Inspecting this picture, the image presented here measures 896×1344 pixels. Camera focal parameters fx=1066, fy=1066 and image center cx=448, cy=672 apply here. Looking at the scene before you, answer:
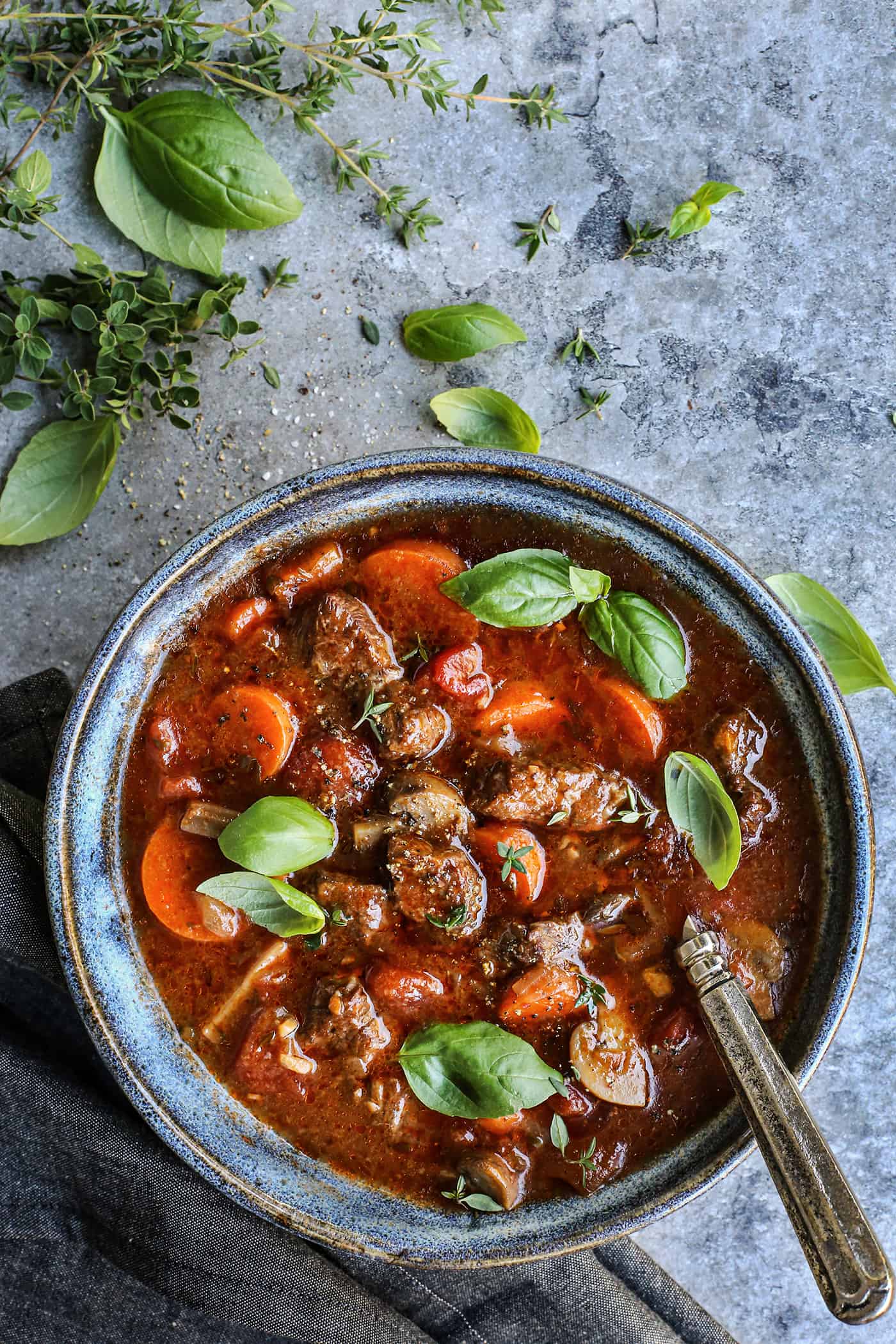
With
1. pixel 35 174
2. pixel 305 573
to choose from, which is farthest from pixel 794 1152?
pixel 35 174

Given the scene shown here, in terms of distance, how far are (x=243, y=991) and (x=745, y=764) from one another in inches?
50.3

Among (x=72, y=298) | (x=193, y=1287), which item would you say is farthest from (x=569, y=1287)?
(x=72, y=298)

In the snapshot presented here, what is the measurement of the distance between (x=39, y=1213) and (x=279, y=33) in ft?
10.3

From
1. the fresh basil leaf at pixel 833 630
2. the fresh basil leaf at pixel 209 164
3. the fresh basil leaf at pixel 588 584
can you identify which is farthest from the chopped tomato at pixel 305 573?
the fresh basil leaf at pixel 833 630

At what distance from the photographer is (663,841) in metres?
2.43

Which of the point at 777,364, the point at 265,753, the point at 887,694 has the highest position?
the point at 777,364

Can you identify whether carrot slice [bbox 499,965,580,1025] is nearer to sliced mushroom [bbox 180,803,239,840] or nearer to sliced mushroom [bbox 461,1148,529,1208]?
sliced mushroom [bbox 461,1148,529,1208]

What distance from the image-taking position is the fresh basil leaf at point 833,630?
2740mm

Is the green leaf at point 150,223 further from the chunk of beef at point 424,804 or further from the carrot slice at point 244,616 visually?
the chunk of beef at point 424,804

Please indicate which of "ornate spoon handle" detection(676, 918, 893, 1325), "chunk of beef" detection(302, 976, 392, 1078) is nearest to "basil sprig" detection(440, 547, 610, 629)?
"ornate spoon handle" detection(676, 918, 893, 1325)

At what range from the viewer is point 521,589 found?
2.25 metres

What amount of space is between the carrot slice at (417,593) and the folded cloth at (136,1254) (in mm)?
917

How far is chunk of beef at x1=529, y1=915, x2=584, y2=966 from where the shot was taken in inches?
94.3

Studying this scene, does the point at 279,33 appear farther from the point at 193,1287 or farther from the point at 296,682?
the point at 193,1287
